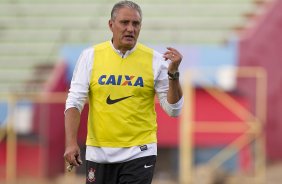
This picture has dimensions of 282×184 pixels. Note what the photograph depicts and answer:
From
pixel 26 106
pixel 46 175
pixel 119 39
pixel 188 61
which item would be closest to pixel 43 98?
pixel 26 106

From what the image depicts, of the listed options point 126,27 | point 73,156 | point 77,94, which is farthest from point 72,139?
point 126,27

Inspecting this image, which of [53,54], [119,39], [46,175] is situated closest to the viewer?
[119,39]

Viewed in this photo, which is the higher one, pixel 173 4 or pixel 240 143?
pixel 173 4

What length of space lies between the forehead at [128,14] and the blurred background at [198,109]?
315 inches

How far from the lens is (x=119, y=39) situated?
5801 mm

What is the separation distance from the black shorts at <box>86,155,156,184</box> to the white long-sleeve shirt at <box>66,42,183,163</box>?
4 cm

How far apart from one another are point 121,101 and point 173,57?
0.53 m

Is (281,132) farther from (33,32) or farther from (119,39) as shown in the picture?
(119,39)

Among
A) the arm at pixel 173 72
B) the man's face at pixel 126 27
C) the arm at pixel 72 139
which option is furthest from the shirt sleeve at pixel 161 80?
the arm at pixel 72 139

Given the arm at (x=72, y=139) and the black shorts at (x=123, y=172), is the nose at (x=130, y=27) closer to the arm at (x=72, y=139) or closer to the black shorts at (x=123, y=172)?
the arm at (x=72, y=139)

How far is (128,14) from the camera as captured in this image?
571 centimetres

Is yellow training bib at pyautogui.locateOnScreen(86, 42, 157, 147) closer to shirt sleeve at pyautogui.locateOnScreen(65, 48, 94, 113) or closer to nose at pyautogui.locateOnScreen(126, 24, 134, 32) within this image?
shirt sleeve at pyautogui.locateOnScreen(65, 48, 94, 113)

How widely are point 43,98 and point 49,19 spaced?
302 cm

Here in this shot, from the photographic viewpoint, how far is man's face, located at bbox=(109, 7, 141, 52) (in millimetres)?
5707
